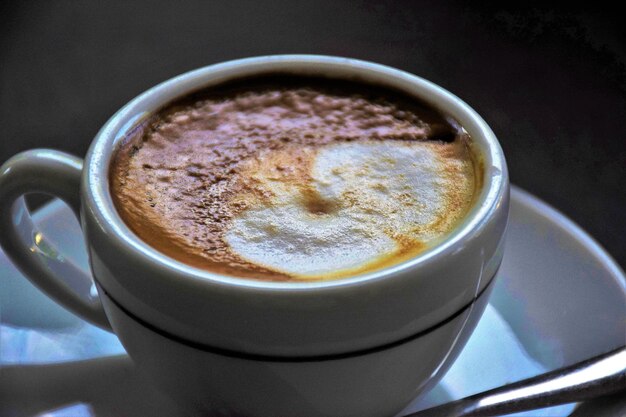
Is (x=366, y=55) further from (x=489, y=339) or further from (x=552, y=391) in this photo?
(x=552, y=391)

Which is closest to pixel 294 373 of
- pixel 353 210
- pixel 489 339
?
pixel 353 210

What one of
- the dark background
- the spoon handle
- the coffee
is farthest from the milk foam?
the dark background

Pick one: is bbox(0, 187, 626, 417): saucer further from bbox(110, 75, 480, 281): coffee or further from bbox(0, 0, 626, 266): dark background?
bbox(0, 0, 626, 266): dark background

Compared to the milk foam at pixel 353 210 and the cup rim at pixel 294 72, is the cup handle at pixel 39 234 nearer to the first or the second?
the cup rim at pixel 294 72

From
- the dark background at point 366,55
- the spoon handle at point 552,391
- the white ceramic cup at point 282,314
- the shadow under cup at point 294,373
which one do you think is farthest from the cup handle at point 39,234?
the dark background at point 366,55

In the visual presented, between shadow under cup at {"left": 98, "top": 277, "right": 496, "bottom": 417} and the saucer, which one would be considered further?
the saucer

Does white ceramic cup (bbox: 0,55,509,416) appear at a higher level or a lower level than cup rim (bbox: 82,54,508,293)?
lower
